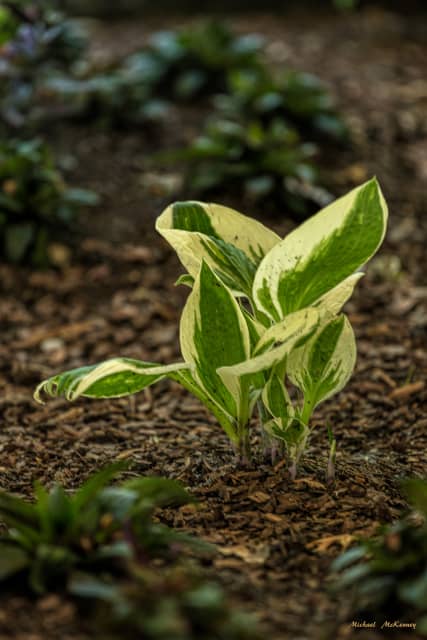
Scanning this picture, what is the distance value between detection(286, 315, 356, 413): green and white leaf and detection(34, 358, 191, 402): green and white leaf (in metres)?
0.28

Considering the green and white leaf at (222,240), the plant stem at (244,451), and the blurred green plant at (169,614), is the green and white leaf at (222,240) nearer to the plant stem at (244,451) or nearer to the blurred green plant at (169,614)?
the plant stem at (244,451)

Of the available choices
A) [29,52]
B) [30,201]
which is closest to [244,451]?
[30,201]

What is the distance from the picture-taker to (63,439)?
8.57 feet

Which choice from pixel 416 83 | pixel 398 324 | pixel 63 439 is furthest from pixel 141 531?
pixel 416 83

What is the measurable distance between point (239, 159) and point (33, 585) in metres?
2.85

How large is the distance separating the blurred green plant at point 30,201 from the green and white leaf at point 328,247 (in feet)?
6.48

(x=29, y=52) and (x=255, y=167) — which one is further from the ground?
(x=29, y=52)

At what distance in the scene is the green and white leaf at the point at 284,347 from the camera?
191 cm

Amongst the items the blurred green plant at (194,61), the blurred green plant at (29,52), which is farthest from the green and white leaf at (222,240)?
the blurred green plant at (194,61)

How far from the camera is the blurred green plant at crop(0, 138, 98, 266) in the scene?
12.4 feet

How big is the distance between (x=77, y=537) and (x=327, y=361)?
2.37 ft

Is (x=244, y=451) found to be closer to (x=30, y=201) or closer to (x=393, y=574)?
(x=393, y=574)

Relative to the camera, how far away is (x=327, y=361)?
6.95 feet

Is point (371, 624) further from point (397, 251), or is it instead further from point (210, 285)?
point (397, 251)
